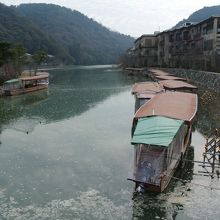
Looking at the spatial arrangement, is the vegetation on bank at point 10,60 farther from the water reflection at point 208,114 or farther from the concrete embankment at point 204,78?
the water reflection at point 208,114

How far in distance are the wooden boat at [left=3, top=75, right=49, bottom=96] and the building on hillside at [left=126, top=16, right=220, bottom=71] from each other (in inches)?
1158

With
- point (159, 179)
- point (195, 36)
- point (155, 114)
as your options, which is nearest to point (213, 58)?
point (195, 36)

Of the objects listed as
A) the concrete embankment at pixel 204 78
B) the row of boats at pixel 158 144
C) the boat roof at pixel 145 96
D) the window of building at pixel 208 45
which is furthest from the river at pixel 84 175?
the window of building at pixel 208 45

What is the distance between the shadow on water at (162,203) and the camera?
15.8 meters

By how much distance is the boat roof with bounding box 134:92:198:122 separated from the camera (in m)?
21.0

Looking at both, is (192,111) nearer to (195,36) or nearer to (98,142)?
(98,142)

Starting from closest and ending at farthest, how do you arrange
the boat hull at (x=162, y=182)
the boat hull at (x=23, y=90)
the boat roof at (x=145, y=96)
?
the boat hull at (x=162, y=182)
the boat roof at (x=145, y=96)
the boat hull at (x=23, y=90)

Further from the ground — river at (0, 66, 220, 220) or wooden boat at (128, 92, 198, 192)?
wooden boat at (128, 92, 198, 192)

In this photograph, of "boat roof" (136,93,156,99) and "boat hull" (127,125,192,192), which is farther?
"boat roof" (136,93,156,99)

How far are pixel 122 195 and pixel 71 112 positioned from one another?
76.9ft

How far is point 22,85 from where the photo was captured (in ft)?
194

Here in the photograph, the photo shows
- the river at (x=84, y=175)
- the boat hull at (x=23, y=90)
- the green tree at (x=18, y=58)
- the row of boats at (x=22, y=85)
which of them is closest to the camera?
the river at (x=84, y=175)

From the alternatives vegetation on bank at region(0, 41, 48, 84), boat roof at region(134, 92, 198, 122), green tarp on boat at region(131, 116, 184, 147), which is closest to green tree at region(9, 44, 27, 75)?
A: vegetation on bank at region(0, 41, 48, 84)

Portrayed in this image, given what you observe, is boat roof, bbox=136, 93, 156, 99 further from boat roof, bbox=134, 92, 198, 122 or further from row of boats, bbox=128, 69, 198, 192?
row of boats, bbox=128, 69, 198, 192
